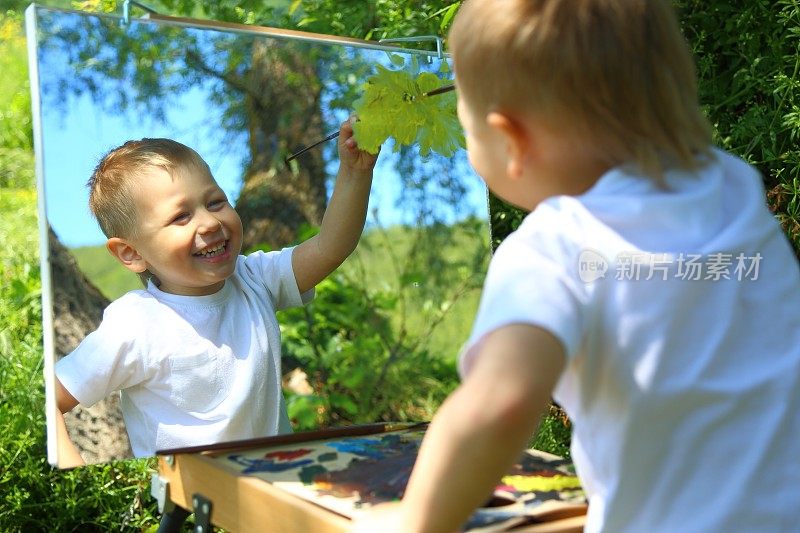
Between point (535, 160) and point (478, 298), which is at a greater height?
point (535, 160)

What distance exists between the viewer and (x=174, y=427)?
1514 millimetres

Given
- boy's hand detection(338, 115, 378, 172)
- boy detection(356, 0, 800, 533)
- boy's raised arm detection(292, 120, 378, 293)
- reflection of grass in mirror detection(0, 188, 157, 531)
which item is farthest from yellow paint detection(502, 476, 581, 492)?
reflection of grass in mirror detection(0, 188, 157, 531)

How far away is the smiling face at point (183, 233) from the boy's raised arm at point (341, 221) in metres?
0.16

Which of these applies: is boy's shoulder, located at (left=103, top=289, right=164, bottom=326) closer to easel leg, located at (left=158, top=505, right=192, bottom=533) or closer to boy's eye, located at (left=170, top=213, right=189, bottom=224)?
boy's eye, located at (left=170, top=213, right=189, bottom=224)

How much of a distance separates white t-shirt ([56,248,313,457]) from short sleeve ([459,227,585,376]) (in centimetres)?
77

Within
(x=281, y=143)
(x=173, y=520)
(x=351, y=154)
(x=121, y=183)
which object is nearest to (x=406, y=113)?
(x=351, y=154)

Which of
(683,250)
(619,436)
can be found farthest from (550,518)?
(683,250)

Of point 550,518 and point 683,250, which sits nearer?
point 683,250

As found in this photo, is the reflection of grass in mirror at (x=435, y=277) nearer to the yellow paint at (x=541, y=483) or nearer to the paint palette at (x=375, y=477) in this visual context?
the paint palette at (x=375, y=477)

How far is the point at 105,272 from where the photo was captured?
4.87 feet

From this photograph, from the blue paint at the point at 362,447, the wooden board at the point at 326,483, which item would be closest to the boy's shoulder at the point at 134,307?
the wooden board at the point at 326,483

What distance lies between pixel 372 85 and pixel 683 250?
2.87 feet

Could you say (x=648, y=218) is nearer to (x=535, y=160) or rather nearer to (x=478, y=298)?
(x=535, y=160)

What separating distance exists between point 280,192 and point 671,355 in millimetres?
984
